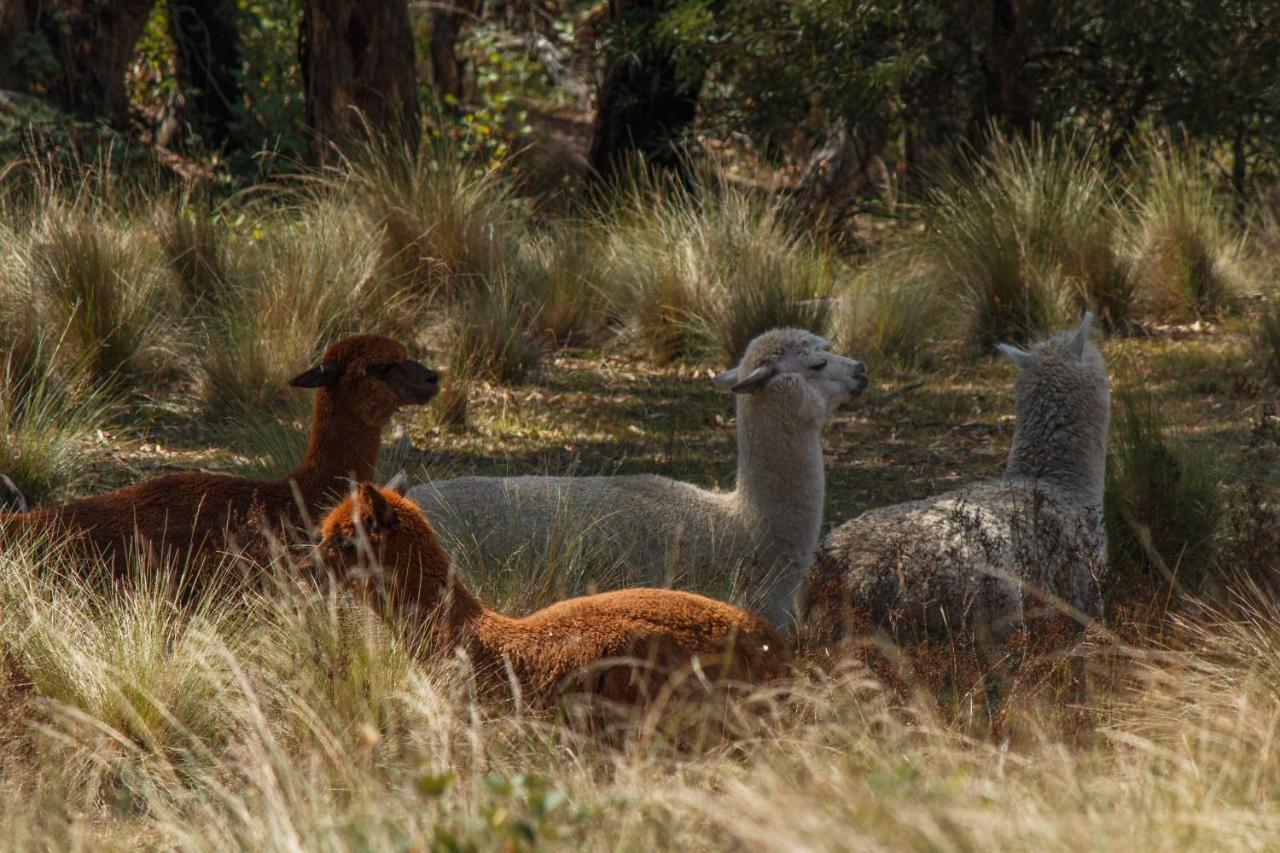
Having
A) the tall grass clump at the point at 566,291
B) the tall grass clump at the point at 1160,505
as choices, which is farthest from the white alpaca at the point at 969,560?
the tall grass clump at the point at 566,291

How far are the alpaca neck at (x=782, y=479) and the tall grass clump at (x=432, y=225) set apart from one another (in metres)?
4.73

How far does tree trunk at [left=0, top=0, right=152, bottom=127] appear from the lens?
14.8 meters

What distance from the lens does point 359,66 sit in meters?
13.3

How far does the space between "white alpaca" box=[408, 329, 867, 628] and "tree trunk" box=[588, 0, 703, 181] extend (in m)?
8.95

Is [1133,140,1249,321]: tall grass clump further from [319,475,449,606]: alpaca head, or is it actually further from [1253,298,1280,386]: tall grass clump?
[319,475,449,606]: alpaca head

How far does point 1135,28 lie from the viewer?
13445 mm

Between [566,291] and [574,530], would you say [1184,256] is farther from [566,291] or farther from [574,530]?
[574,530]

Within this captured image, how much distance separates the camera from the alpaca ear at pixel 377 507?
176 inches

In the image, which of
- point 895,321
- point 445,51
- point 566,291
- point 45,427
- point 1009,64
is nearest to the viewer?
point 45,427

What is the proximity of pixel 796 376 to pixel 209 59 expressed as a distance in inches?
494

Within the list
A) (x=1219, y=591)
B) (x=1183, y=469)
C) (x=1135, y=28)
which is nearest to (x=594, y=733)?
(x=1219, y=591)

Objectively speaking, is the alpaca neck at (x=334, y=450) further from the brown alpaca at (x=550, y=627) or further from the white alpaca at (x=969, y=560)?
the white alpaca at (x=969, y=560)

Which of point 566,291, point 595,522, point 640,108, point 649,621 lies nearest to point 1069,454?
point 595,522

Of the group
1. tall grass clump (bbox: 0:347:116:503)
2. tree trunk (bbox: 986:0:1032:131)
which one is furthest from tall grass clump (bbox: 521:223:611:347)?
tree trunk (bbox: 986:0:1032:131)
